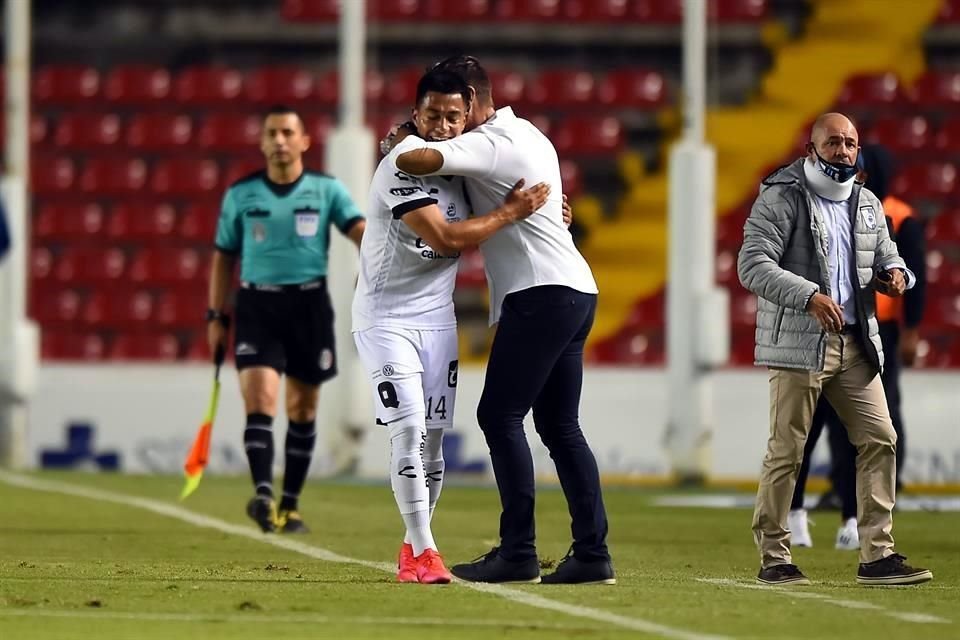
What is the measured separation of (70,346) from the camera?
1786 cm

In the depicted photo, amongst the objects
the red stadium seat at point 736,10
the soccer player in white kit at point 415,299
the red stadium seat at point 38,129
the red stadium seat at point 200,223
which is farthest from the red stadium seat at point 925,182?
the soccer player in white kit at point 415,299

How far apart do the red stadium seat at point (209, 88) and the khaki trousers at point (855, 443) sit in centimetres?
1232

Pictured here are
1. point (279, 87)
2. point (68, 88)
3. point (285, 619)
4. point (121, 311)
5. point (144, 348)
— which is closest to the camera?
point (285, 619)

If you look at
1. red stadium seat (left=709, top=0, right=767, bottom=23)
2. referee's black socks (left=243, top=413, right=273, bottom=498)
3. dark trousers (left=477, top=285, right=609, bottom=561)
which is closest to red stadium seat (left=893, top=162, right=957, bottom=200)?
red stadium seat (left=709, top=0, right=767, bottom=23)

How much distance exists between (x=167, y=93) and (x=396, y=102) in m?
2.12

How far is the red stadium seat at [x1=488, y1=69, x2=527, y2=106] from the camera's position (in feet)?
62.4

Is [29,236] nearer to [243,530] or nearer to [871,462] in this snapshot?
[243,530]

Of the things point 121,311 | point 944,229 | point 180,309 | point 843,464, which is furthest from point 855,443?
point 121,311

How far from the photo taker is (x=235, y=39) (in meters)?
20.9

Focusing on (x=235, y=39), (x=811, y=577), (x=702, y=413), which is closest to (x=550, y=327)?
(x=811, y=577)

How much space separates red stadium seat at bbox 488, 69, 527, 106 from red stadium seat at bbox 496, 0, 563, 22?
1066mm

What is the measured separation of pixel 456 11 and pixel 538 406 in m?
13.1

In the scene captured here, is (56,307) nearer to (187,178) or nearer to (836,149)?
(187,178)

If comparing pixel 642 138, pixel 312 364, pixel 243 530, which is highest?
pixel 642 138
